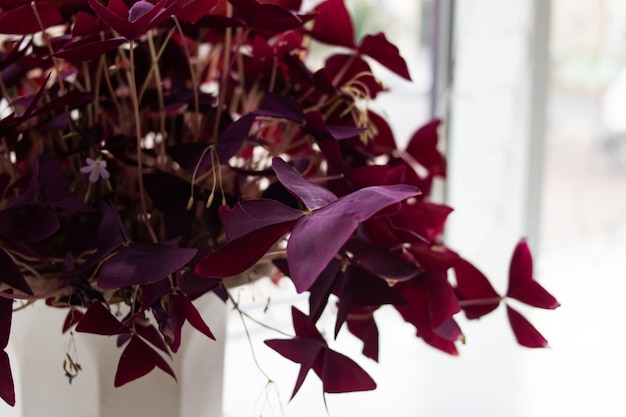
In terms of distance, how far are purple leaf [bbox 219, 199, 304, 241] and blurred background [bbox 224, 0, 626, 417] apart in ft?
1.14

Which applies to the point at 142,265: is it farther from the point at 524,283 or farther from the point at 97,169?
the point at 524,283

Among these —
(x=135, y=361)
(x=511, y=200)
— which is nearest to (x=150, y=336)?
(x=135, y=361)

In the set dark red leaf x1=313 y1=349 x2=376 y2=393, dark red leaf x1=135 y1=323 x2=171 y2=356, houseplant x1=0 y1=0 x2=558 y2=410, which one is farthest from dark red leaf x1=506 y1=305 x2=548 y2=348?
dark red leaf x1=135 y1=323 x2=171 y2=356

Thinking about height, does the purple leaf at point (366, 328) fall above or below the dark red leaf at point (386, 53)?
below

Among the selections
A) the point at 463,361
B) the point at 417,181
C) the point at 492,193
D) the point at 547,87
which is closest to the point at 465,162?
the point at 492,193

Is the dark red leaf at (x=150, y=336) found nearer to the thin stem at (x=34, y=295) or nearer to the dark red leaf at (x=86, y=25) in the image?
the thin stem at (x=34, y=295)

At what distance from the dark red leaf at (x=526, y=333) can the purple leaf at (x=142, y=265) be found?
22 centimetres

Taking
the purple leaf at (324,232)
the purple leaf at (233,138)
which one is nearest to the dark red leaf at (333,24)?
the purple leaf at (233,138)

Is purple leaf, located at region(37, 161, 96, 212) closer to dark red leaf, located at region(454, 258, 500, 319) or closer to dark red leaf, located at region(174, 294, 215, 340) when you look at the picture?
dark red leaf, located at region(174, 294, 215, 340)

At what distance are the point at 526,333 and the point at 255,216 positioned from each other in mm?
214

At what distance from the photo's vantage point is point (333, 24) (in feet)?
1.53

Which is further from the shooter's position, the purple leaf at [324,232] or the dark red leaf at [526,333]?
the dark red leaf at [526,333]

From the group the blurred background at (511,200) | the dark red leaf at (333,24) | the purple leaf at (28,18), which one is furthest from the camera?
the blurred background at (511,200)

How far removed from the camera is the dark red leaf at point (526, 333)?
42 centimetres
